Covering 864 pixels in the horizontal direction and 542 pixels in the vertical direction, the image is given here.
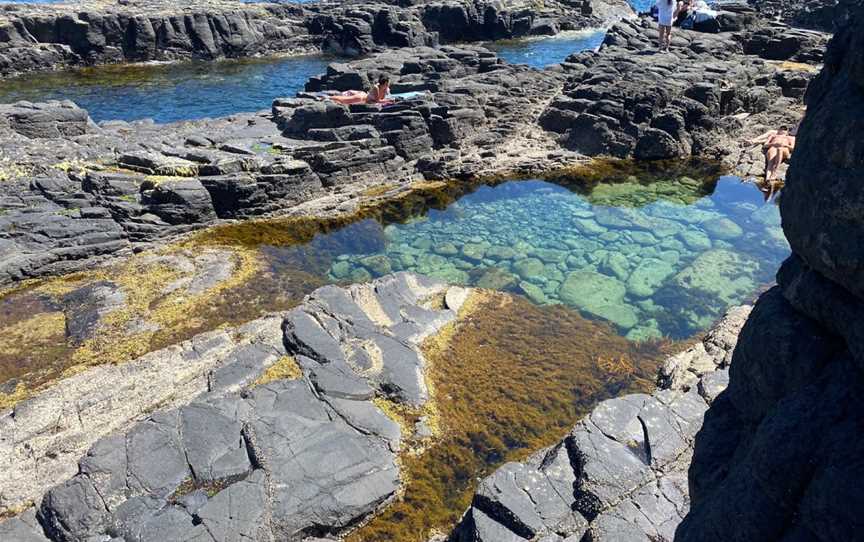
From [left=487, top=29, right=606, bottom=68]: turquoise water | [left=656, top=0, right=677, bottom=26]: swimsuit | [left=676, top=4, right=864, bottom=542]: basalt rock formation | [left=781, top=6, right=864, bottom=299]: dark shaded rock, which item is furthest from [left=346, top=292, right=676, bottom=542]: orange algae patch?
[left=487, top=29, right=606, bottom=68]: turquoise water

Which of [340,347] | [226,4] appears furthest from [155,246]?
[226,4]

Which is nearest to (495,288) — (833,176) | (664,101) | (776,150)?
(833,176)

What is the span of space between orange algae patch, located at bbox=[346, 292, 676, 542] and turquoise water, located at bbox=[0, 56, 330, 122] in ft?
94.7

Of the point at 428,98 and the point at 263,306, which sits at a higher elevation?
the point at 428,98

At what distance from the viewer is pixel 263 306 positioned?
1605cm

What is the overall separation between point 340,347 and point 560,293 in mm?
6878

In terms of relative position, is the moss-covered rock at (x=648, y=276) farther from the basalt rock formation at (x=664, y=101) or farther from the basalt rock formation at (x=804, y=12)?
the basalt rock formation at (x=804, y=12)

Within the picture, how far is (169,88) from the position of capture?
153 feet

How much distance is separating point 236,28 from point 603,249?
5431cm

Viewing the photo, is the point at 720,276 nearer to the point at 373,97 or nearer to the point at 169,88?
the point at 373,97

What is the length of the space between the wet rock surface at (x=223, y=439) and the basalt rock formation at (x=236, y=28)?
168 ft

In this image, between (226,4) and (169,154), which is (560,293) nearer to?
(169,154)

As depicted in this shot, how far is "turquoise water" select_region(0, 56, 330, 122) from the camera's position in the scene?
1558 inches

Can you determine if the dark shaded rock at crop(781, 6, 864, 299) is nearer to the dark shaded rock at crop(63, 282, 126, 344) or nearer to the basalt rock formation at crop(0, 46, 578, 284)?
the dark shaded rock at crop(63, 282, 126, 344)
